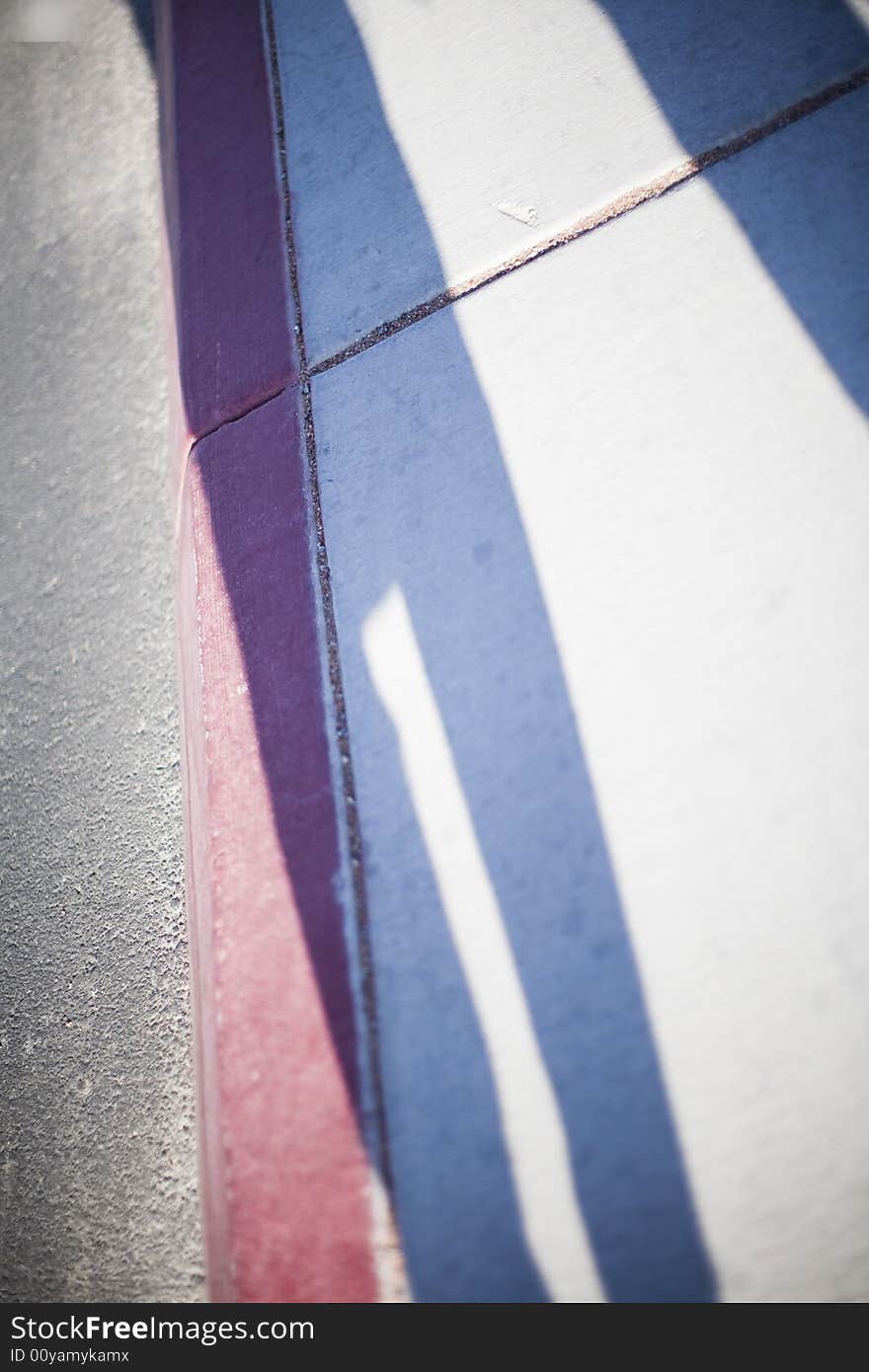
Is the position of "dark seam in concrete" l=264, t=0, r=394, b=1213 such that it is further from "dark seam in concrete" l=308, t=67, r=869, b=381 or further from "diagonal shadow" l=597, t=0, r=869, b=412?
"diagonal shadow" l=597, t=0, r=869, b=412

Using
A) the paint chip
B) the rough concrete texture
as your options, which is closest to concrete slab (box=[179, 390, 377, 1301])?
the rough concrete texture

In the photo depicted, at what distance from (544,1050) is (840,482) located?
1.24 m

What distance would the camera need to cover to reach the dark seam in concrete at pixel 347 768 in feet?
4.11

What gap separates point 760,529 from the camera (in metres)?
1.38

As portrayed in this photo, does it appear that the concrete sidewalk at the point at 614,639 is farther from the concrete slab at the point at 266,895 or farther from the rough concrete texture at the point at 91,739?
the rough concrete texture at the point at 91,739

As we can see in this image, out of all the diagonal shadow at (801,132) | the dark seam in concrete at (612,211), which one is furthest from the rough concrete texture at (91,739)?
the diagonal shadow at (801,132)

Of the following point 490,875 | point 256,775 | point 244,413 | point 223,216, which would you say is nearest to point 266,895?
point 256,775

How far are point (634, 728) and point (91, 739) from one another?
58.6 inches

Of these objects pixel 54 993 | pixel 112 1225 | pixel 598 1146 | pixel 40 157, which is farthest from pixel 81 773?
pixel 40 157

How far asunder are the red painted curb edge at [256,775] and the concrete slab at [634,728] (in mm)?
107

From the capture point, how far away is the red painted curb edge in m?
1.26

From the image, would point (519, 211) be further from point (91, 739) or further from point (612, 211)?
point (91, 739)

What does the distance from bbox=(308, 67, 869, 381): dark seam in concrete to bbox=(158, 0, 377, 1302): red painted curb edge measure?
0.77ft

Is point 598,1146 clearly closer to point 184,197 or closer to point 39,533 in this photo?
point 39,533
